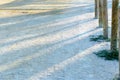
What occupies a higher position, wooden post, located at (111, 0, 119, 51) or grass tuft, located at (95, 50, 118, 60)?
wooden post, located at (111, 0, 119, 51)

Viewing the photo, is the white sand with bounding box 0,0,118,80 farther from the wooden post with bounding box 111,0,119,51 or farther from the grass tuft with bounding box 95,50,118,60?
the wooden post with bounding box 111,0,119,51

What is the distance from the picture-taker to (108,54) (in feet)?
11.8

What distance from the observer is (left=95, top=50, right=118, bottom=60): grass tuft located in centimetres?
349

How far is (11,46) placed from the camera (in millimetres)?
4004

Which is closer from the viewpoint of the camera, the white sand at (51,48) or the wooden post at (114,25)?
the white sand at (51,48)

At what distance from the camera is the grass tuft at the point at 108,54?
3.49m

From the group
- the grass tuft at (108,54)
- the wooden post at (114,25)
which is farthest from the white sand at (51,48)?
the wooden post at (114,25)

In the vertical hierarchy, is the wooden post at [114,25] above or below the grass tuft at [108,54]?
above

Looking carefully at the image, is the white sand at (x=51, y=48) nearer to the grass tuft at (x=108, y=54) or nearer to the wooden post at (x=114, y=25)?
the grass tuft at (x=108, y=54)

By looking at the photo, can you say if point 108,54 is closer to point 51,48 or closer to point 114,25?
point 114,25

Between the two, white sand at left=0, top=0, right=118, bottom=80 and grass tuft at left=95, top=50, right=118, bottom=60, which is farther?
grass tuft at left=95, top=50, right=118, bottom=60

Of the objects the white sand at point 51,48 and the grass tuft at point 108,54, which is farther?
the grass tuft at point 108,54

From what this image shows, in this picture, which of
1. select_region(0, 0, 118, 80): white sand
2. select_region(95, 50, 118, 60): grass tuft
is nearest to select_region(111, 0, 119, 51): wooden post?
select_region(95, 50, 118, 60): grass tuft

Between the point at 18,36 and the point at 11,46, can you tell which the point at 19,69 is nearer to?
the point at 11,46
